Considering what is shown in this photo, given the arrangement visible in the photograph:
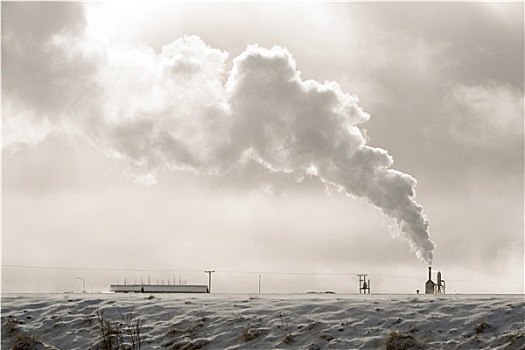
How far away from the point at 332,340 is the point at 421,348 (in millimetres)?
3200

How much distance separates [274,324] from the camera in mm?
30969

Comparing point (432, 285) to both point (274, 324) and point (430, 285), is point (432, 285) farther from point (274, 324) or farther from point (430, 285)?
point (274, 324)

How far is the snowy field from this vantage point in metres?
28.4

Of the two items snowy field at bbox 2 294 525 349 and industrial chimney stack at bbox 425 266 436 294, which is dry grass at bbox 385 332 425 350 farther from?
industrial chimney stack at bbox 425 266 436 294

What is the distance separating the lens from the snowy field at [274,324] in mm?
28422

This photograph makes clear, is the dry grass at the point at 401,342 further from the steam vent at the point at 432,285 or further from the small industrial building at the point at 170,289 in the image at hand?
the small industrial building at the point at 170,289

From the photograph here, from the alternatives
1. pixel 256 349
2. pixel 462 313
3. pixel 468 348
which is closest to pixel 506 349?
pixel 468 348

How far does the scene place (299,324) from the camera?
3073cm

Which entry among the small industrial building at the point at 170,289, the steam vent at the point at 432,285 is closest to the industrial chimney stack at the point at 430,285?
the steam vent at the point at 432,285

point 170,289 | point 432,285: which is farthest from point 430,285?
point 170,289

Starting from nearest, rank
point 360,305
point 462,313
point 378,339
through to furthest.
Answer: point 378,339
point 462,313
point 360,305

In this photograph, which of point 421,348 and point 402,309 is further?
point 402,309

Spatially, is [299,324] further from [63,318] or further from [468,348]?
[63,318]

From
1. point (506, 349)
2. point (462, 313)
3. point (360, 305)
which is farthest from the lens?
point (360, 305)
